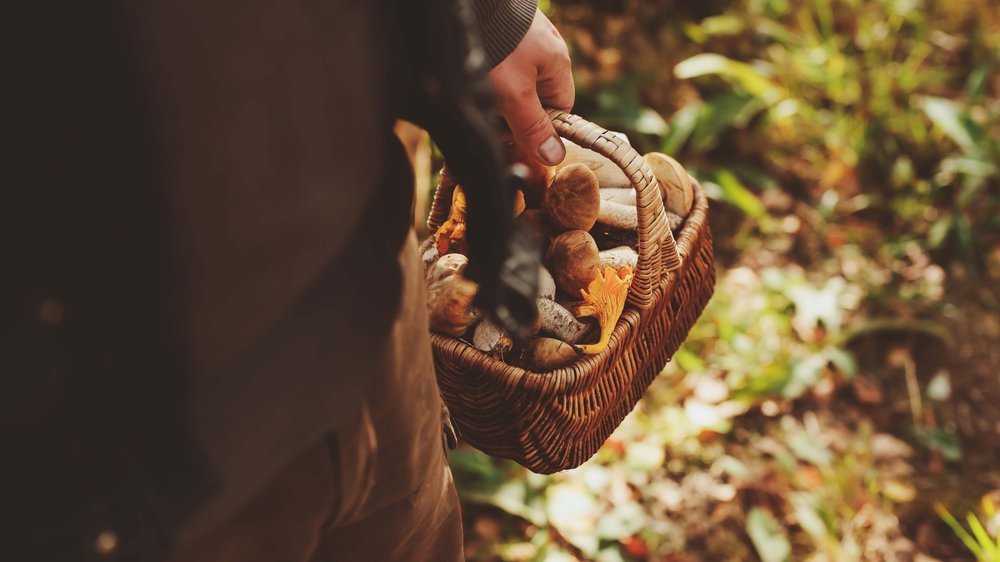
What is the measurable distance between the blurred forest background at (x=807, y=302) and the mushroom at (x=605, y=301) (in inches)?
28.0

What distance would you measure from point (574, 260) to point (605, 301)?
0.08m

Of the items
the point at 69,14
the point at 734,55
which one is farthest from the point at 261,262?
the point at 734,55

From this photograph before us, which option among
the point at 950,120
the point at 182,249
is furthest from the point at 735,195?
the point at 182,249

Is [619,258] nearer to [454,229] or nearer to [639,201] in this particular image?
[639,201]

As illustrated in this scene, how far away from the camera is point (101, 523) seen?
571mm

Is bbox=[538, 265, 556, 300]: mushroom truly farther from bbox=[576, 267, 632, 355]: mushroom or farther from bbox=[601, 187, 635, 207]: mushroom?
bbox=[601, 187, 635, 207]: mushroom

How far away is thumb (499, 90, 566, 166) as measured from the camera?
979 millimetres

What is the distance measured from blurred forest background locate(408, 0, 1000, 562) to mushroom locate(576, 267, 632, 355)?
711 mm

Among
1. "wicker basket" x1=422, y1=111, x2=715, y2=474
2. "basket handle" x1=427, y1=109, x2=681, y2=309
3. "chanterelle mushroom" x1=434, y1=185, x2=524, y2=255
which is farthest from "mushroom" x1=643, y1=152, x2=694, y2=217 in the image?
"chanterelle mushroom" x1=434, y1=185, x2=524, y2=255

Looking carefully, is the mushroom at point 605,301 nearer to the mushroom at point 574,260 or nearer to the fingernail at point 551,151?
the mushroom at point 574,260

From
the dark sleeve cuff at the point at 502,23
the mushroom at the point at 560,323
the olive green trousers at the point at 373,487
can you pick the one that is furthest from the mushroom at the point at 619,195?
the olive green trousers at the point at 373,487

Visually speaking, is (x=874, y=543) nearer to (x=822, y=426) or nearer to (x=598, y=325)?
(x=822, y=426)

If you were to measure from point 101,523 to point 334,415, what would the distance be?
0.59 feet

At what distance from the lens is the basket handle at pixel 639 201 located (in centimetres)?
109
